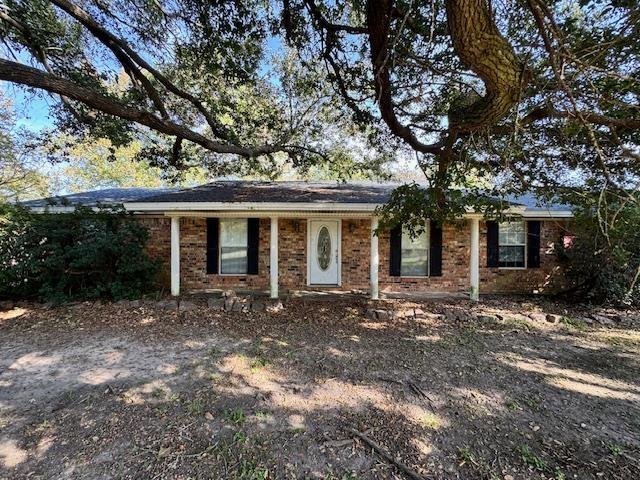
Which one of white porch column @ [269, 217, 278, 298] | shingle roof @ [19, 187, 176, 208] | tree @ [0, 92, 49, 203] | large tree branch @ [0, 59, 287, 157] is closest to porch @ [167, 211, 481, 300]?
white porch column @ [269, 217, 278, 298]

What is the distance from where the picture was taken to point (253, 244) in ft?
28.8

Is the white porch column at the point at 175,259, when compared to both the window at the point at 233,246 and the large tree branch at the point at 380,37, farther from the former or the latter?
the large tree branch at the point at 380,37

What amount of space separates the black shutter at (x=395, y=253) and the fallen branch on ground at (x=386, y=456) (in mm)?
6189

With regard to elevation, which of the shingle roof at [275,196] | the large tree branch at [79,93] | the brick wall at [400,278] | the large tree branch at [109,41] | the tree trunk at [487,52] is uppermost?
the large tree branch at [109,41]

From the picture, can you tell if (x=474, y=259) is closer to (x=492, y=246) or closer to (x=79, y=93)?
(x=492, y=246)

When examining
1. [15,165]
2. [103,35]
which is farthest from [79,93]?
[15,165]

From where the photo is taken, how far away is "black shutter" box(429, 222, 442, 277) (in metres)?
8.62

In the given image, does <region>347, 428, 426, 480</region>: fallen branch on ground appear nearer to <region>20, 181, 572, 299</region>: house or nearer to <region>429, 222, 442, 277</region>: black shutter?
<region>20, 181, 572, 299</region>: house

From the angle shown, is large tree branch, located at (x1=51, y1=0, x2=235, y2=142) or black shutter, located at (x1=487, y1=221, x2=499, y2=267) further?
black shutter, located at (x1=487, y1=221, x2=499, y2=267)

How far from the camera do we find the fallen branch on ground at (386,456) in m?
2.31

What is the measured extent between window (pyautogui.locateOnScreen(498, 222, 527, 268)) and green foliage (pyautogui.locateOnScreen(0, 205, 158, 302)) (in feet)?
29.4

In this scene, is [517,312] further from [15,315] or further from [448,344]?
[15,315]

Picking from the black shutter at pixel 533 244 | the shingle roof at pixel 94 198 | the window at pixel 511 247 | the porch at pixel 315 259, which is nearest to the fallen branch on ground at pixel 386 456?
the porch at pixel 315 259

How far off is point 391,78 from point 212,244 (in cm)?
595
